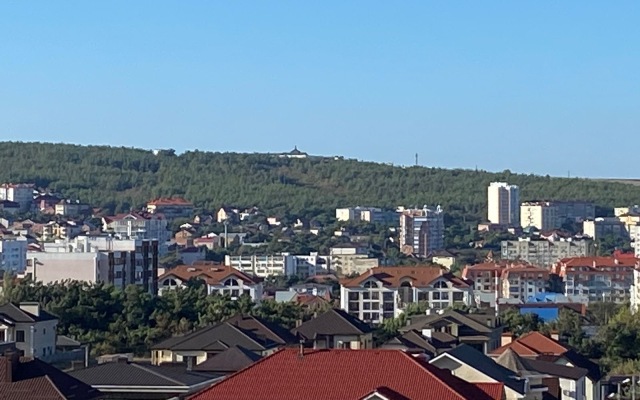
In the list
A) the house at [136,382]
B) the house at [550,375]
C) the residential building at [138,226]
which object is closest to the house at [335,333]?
the house at [550,375]

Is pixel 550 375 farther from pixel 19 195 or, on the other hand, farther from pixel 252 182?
pixel 252 182

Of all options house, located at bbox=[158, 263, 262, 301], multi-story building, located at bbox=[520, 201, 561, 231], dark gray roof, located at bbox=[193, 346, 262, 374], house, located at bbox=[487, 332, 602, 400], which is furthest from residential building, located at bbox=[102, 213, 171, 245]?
dark gray roof, located at bbox=[193, 346, 262, 374]

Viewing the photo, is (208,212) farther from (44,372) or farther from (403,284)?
(44,372)

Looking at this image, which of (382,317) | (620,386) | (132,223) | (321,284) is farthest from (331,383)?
(132,223)

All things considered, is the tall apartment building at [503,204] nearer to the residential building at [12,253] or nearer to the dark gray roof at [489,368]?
the residential building at [12,253]

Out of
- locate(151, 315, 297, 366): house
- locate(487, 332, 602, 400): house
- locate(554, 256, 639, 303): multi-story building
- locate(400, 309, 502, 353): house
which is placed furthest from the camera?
locate(554, 256, 639, 303): multi-story building

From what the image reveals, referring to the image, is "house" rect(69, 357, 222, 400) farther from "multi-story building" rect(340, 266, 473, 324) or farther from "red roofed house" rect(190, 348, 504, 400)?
"multi-story building" rect(340, 266, 473, 324)

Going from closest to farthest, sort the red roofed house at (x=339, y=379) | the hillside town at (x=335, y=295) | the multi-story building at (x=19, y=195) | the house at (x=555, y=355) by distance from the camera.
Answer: the red roofed house at (x=339, y=379) → the hillside town at (x=335, y=295) → the house at (x=555, y=355) → the multi-story building at (x=19, y=195)

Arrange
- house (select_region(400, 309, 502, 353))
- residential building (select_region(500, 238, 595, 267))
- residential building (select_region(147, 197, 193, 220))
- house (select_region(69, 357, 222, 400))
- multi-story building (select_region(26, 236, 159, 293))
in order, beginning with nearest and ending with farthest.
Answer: house (select_region(69, 357, 222, 400))
house (select_region(400, 309, 502, 353))
multi-story building (select_region(26, 236, 159, 293))
residential building (select_region(500, 238, 595, 267))
residential building (select_region(147, 197, 193, 220))
